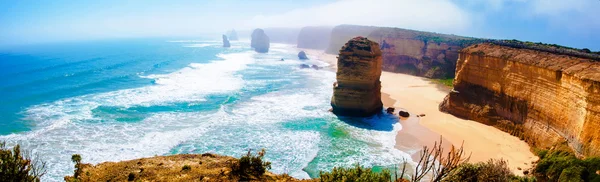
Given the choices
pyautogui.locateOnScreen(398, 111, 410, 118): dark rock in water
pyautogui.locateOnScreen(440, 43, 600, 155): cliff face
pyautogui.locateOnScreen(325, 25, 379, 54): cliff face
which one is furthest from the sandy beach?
pyautogui.locateOnScreen(325, 25, 379, 54): cliff face

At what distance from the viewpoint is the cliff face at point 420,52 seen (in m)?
57.4

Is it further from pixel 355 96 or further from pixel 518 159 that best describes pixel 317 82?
pixel 518 159

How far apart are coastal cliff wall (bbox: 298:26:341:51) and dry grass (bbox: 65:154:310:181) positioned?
126 metres

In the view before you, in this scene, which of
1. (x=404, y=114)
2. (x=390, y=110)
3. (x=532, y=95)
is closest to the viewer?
(x=532, y=95)

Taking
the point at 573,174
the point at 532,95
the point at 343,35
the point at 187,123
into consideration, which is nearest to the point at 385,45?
the point at 343,35

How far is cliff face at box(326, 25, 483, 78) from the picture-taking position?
57375 millimetres

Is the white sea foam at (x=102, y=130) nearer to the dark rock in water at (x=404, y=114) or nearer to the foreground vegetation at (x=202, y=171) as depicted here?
→ the foreground vegetation at (x=202, y=171)

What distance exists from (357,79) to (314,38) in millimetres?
113781

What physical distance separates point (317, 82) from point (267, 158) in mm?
30987

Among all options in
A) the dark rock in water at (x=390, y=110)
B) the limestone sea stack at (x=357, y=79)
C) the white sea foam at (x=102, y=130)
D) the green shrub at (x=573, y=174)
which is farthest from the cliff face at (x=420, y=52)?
the green shrub at (x=573, y=174)

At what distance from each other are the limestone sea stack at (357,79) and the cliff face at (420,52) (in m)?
30.8

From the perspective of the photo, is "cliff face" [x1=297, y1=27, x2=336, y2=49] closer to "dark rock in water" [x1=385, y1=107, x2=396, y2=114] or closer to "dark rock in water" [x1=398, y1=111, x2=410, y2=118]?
"dark rock in water" [x1=385, y1=107, x2=396, y2=114]

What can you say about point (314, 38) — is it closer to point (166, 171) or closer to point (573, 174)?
point (573, 174)

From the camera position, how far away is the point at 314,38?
5605 inches
